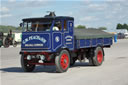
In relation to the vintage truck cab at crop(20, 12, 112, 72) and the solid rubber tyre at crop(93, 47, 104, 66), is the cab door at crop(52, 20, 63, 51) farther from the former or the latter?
the solid rubber tyre at crop(93, 47, 104, 66)

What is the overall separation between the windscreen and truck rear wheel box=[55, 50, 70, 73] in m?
1.16

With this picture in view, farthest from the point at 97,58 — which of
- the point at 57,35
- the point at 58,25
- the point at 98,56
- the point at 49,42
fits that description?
the point at 49,42

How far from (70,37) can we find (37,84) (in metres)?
3.88

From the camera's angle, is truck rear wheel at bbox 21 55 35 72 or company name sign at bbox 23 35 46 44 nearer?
company name sign at bbox 23 35 46 44

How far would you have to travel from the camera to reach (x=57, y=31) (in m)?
11.3

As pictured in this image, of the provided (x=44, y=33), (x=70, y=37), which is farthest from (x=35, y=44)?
(x=70, y=37)

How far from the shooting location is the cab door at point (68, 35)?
11.7 meters

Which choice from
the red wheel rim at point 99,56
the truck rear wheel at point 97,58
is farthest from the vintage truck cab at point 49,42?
the red wheel rim at point 99,56

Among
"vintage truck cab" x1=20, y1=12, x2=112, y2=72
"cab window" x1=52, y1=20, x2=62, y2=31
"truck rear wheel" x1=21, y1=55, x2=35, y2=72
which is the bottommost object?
"truck rear wheel" x1=21, y1=55, x2=35, y2=72

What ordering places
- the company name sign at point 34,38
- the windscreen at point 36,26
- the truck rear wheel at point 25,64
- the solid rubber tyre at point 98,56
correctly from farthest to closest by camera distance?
1. the solid rubber tyre at point 98,56
2. the truck rear wheel at point 25,64
3. the windscreen at point 36,26
4. the company name sign at point 34,38

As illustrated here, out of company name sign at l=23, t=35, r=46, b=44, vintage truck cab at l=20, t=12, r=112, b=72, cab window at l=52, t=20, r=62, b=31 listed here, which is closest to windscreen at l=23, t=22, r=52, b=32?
vintage truck cab at l=20, t=12, r=112, b=72

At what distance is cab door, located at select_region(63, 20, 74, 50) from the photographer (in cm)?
1174

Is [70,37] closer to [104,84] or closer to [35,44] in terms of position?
[35,44]

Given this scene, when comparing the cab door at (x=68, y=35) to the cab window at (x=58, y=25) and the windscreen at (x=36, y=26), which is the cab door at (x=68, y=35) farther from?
the windscreen at (x=36, y=26)
